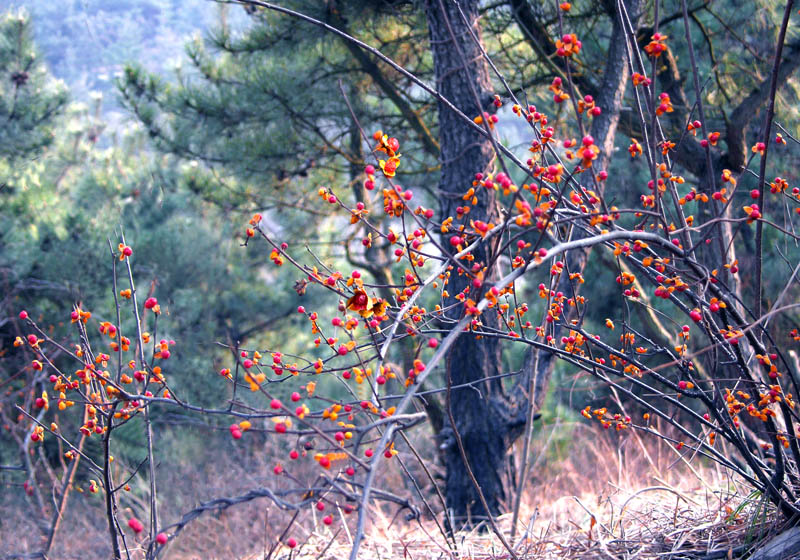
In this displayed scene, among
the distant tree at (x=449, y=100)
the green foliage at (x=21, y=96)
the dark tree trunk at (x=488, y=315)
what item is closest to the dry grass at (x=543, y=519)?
the dark tree trunk at (x=488, y=315)

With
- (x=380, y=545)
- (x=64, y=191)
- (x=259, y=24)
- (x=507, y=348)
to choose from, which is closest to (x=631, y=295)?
(x=380, y=545)

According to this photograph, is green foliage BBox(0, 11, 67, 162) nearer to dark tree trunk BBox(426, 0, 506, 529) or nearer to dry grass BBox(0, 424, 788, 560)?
dry grass BBox(0, 424, 788, 560)

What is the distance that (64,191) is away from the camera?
9312mm

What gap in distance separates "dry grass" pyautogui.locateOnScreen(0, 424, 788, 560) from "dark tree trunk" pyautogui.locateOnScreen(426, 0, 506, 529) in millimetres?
305

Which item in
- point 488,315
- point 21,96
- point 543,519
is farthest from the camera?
point 21,96

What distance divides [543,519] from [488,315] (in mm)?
1130

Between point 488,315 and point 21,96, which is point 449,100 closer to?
point 488,315

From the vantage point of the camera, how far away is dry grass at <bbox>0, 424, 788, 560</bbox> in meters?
1.90

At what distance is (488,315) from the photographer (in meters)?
3.11

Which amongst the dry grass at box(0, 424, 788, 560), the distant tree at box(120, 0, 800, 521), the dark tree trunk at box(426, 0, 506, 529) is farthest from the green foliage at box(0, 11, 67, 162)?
the dark tree trunk at box(426, 0, 506, 529)

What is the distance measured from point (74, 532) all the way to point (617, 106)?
20.3 feet

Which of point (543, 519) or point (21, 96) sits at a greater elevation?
point (21, 96)

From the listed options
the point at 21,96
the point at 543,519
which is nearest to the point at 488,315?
the point at 543,519

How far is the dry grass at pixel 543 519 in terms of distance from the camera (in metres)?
1.90
